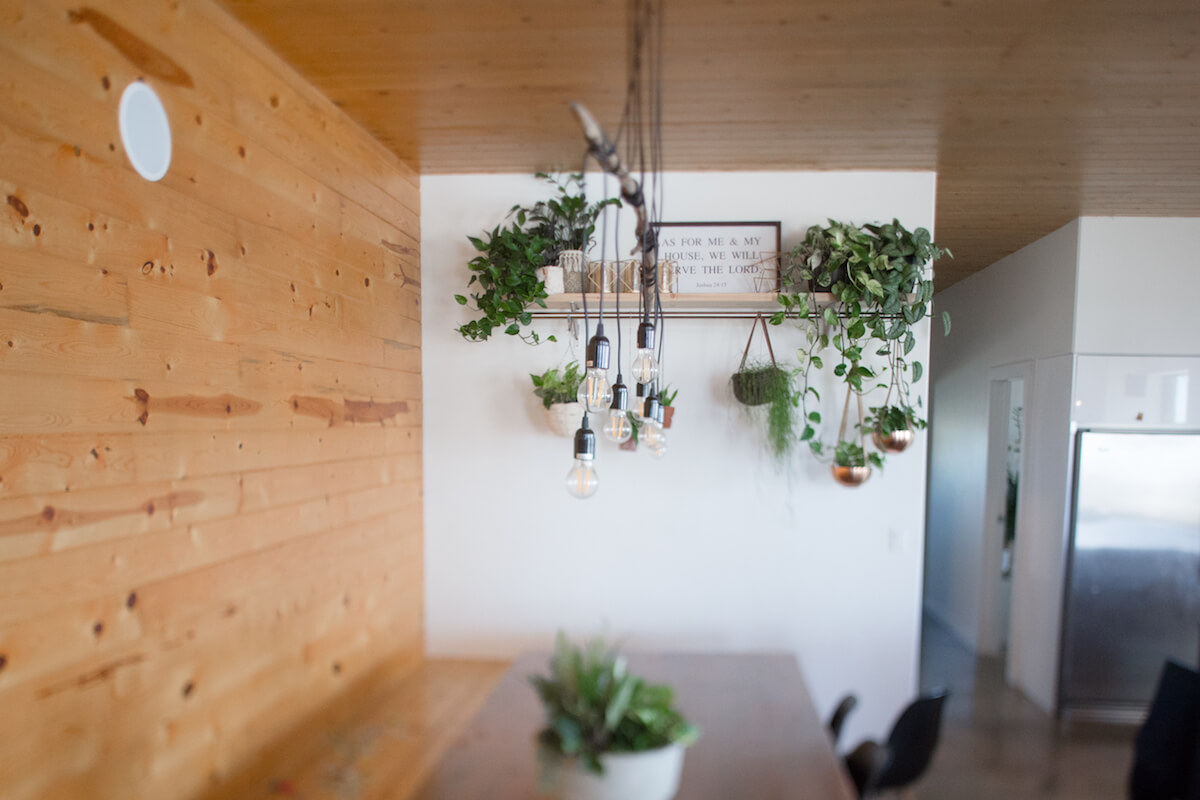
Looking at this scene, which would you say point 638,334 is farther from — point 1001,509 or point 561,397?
point 1001,509

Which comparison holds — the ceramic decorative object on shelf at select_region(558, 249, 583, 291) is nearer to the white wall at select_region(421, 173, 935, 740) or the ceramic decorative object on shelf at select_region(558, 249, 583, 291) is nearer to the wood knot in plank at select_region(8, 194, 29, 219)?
the white wall at select_region(421, 173, 935, 740)

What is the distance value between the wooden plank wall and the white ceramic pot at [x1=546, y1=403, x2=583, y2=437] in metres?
0.67

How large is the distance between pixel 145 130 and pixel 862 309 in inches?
90.8

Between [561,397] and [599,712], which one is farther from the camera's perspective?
[561,397]

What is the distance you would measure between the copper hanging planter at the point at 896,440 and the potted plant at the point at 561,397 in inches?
44.8

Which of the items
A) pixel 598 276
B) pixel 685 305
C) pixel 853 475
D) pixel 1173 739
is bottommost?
pixel 1173 739

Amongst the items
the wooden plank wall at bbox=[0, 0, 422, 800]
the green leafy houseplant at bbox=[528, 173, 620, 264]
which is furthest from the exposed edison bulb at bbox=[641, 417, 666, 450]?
the wooden plank wall at bbox=[0, 0, 422, 800]

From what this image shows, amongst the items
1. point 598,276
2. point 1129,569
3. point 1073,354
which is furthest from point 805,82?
point 1129,569

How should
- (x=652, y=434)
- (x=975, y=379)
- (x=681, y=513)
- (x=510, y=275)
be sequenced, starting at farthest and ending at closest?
(x=975, y=379) < (x=681, y=513) < (x=510, y=275) < (x=652, y=434)

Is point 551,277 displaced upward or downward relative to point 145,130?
downward

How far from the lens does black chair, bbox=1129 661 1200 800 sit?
1.85m

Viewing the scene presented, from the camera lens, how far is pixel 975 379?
4203 mm

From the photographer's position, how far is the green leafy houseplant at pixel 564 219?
2.42 metres

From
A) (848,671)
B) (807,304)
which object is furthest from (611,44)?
(848,671)
